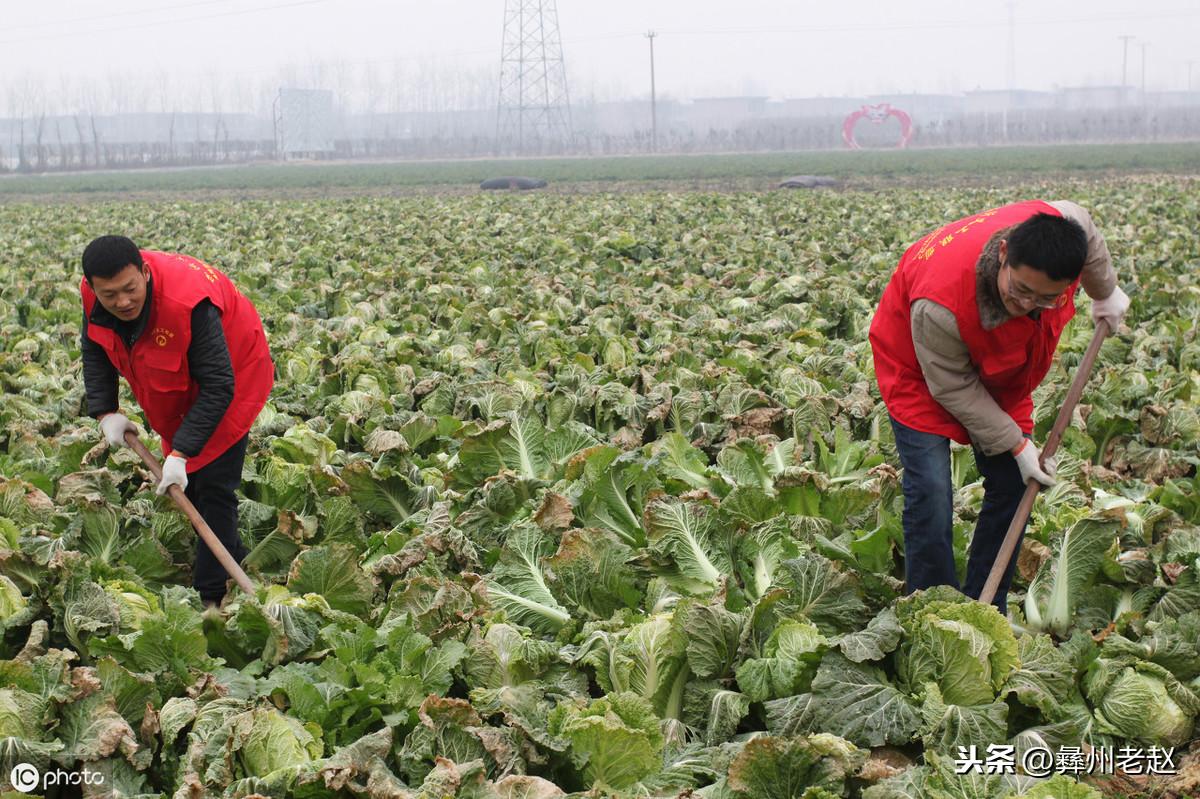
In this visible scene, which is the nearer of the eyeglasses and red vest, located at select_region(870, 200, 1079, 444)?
the eyeglasses

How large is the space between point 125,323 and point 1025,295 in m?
2.87

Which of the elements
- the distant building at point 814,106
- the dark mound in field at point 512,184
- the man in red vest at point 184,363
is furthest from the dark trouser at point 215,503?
the distant building at point 814,106

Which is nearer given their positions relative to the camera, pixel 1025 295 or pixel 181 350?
pixel 1025 295

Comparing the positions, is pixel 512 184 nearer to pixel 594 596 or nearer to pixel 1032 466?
pixel 594 596

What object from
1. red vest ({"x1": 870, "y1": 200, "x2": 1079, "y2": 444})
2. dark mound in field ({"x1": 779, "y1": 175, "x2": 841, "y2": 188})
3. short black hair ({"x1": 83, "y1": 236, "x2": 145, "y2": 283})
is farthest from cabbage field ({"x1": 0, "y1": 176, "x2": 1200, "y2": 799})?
dark mound in field ({"x1": 779, "y1": 175, "x2": 841, "y2": 188})

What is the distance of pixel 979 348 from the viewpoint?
3443mm

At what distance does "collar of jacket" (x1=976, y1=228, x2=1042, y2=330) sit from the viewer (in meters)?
3.27

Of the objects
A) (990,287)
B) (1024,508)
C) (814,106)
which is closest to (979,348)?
(990,287)

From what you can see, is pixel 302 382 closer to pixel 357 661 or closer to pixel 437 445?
pixel 437 445

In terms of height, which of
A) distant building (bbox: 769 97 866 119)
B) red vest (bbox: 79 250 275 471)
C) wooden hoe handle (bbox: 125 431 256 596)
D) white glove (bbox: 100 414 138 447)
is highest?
distant building (bbox: 769 97 866 119)

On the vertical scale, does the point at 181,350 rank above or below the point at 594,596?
above

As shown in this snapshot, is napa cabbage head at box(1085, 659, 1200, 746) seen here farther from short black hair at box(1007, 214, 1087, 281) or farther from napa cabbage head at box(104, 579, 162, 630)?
napa cabbage head at box(104, 579, 162, 630)

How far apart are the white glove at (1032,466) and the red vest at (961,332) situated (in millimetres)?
191

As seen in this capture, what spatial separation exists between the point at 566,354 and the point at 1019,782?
511 cm
